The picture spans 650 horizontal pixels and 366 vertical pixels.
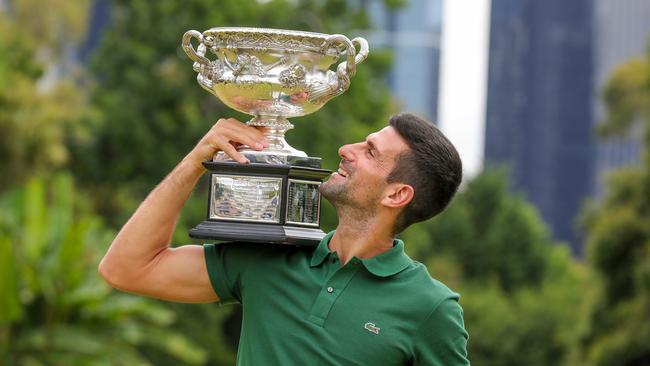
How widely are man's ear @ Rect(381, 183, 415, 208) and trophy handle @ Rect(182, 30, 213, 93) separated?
77 centimetres

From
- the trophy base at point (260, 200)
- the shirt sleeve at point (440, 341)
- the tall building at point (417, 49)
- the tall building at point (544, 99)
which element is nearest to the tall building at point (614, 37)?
the tall building at point (544, 99)

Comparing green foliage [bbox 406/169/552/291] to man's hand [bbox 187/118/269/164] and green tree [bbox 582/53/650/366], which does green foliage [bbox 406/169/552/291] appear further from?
man's hand [bbox 187/118/269/164]

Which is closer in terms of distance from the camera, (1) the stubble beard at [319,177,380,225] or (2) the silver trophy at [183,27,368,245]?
(1) the stubble beard at [319,177,380,225]

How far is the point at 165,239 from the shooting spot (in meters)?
5.50

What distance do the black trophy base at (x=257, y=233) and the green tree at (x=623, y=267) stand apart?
25.9 metres

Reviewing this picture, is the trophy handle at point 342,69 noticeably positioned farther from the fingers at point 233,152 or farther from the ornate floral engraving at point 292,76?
the fingers at point 233,152

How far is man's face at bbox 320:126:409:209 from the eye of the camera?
5.30m

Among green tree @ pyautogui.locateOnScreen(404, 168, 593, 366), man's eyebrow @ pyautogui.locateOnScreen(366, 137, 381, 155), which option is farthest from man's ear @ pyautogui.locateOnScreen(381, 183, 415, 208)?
green tree @ pyautogui.locateOnScreen(404, 168, 593, 366)

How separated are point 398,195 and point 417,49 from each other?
152436 mm

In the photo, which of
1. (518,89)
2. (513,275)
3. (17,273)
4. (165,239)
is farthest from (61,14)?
(518,89)

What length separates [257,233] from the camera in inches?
211

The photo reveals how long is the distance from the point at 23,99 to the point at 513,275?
25664 mm

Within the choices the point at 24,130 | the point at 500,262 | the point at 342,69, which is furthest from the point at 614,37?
the point at 342,69

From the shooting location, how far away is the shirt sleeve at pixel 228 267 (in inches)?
215
